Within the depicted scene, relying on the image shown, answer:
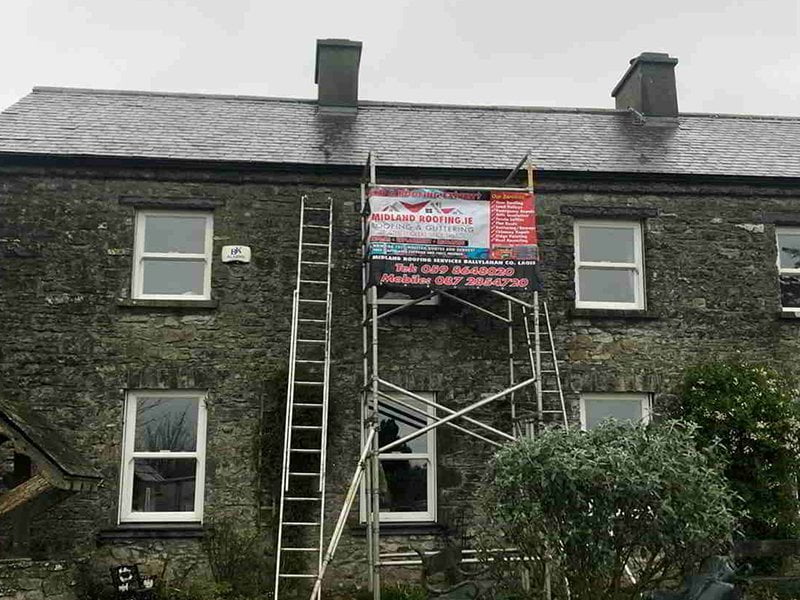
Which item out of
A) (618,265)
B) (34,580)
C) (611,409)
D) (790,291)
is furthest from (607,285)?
(34,580)

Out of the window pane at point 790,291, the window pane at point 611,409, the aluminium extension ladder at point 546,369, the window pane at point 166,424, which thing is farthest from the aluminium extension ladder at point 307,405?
the window pane at point 790,291

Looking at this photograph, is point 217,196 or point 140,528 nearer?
point 140,528

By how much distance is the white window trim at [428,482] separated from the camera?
12.7 meters

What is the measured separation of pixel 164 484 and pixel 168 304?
2.43 meters

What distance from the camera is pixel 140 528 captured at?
485 inches

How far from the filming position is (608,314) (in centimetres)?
1367

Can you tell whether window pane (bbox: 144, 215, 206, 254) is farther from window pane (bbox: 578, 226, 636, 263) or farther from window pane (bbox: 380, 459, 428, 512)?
window pane (bbox: 578, 226, 636, 263)

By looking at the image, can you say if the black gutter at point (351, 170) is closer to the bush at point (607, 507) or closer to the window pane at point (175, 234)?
the window pane at point (175, 234)

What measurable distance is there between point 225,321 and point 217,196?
→ 72.3 inches

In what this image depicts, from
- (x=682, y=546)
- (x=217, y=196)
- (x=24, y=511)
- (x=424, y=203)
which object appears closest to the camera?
(x=682, y=546)

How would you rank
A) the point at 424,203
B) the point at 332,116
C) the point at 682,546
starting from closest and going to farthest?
1. the point at 682,546
2. the point at 424,203
3. the point at 332,116

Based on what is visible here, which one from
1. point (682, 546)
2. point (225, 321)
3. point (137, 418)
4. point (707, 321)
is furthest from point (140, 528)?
point (707, 321)

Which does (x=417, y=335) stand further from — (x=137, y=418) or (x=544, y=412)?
(x=137, y=418)

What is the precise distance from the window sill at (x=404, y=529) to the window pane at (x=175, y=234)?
4464 mm
